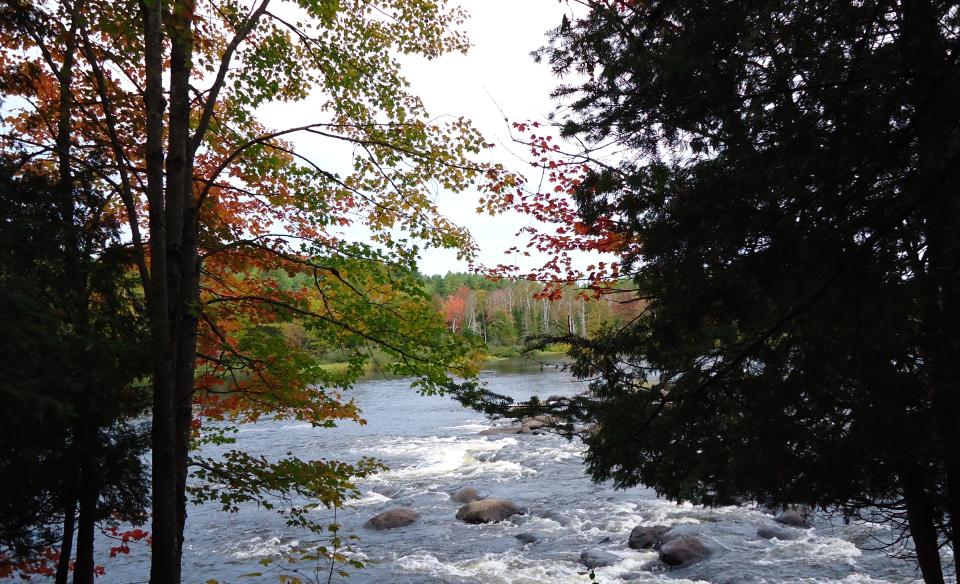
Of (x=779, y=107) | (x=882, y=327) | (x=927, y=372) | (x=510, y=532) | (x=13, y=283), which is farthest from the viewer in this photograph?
(x=510, y=532)

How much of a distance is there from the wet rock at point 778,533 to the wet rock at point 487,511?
15.1 feet

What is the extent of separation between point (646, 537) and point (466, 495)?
4.49 m

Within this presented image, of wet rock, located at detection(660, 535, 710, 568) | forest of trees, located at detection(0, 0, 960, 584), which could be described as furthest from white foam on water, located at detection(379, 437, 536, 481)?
forest of trees, located at detection(0, 0, 960, 584)

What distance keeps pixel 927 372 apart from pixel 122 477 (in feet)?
25.4

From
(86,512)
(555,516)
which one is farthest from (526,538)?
(86,512)

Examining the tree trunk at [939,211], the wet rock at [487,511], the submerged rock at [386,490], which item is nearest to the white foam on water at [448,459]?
the submerged rock at [386,490]

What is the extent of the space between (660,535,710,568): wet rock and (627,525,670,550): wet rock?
40cm

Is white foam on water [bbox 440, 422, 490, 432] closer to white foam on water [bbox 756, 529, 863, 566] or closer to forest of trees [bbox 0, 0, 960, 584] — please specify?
white foam on water [bbox 756, 529, 863, 566]

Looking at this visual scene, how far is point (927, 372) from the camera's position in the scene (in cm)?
343

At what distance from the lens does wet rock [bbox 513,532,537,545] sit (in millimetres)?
10273

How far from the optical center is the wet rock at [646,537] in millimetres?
9734

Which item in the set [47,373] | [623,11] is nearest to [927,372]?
[623,11]

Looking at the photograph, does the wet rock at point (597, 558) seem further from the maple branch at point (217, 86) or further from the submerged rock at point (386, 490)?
the maple branch at point (217, 86)

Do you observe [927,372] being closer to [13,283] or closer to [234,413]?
[13,283]
